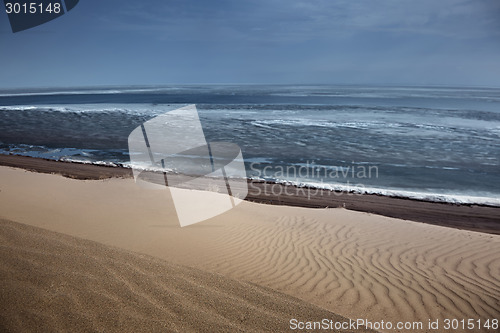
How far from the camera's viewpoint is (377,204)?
884 cm

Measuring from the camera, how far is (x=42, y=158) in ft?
45.5

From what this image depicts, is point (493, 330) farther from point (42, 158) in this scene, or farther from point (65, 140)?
point (65, 140)

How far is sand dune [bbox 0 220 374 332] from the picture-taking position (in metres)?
2.43

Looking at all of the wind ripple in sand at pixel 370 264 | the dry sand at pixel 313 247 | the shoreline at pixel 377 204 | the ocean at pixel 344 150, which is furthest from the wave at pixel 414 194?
the wind ripple in sand at pixel 370 264

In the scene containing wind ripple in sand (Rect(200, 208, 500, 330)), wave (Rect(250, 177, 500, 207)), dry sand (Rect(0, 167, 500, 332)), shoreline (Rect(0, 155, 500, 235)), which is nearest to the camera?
wind ripple in sand (Rect(200, 208, 500, 330))

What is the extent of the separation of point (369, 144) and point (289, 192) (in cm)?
891

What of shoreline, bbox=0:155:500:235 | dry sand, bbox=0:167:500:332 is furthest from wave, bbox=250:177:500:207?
dry sand, bbox=0:167:500:332

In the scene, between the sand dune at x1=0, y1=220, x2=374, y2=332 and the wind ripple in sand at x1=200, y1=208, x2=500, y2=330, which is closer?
the sand dune at x1=0, y1=220, x2=374, y2=332

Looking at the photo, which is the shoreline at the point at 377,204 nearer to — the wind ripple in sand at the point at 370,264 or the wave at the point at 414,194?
the wave at the point at 414,194

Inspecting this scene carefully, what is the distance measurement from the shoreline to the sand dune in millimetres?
→ 5876

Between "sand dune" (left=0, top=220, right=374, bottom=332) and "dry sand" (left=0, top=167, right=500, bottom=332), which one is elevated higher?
"sand dune" (left=0, top=220, right=374, bottom=332)

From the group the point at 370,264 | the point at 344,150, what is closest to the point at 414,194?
the point at 370,264

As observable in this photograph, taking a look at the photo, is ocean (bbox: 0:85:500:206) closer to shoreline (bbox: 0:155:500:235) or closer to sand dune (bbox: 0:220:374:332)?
shoreline (bbox: 0:155:500:235)

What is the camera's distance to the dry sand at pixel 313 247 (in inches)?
170
